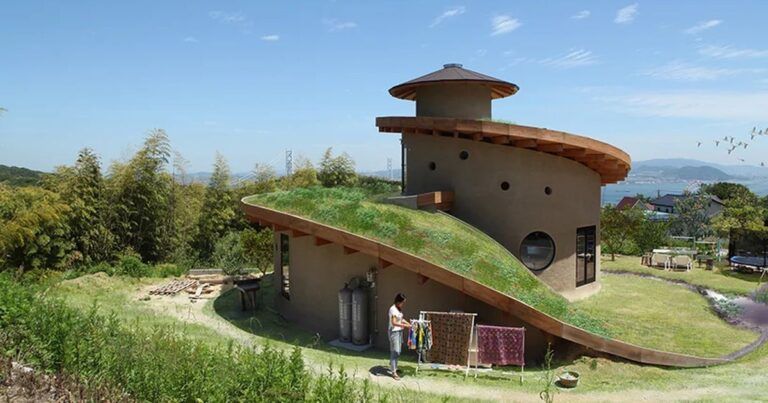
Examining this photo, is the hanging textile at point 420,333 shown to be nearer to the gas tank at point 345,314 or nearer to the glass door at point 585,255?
the gas tank at point 345,314

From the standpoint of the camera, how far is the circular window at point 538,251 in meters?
12.3

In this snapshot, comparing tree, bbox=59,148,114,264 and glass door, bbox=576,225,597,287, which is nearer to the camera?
glass door, bbox=576,225,597,287

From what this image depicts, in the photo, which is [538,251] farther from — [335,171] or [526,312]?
[335,171]

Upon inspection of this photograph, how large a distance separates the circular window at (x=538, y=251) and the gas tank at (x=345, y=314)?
472 centimetres

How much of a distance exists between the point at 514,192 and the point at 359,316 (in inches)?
198

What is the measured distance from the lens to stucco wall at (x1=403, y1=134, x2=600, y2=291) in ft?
40.0

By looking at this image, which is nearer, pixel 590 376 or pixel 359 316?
pixel 590 376

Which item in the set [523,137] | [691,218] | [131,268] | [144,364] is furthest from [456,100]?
[691,218]

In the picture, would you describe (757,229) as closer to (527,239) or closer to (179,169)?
(527,239)

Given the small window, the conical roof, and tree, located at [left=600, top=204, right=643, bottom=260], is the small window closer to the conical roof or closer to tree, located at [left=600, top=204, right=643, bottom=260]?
the conical roof

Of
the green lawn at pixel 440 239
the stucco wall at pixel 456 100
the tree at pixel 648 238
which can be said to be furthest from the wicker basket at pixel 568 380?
the tree at pixel 648 238

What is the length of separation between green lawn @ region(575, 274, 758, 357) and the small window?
7.13 m

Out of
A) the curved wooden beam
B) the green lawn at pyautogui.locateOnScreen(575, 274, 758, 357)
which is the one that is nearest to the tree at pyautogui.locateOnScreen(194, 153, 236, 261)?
the curved wooden beam

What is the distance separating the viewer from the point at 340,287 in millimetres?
10953
